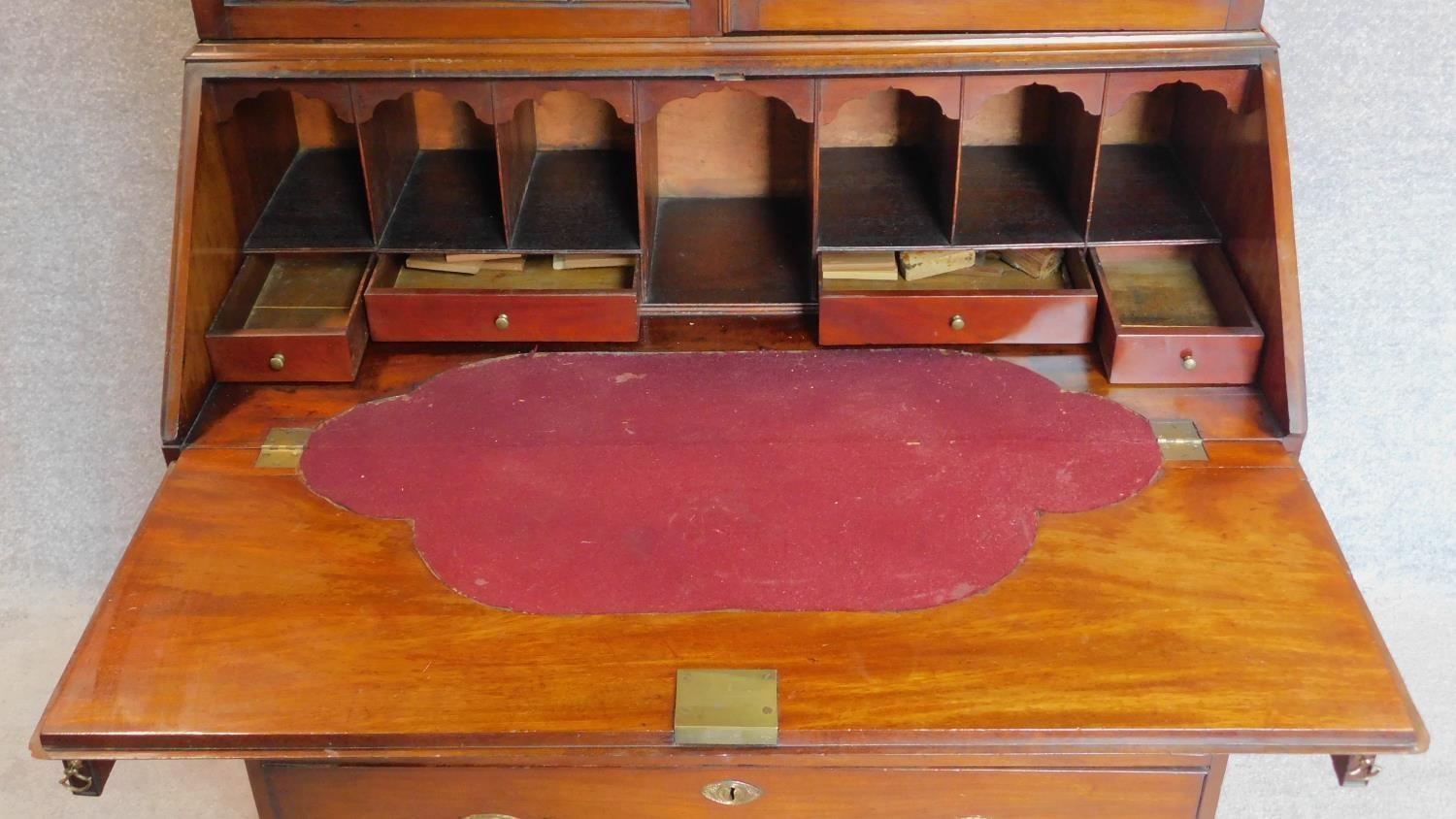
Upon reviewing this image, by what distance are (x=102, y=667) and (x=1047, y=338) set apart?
1.24 meters

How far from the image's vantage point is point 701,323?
6.33 ft

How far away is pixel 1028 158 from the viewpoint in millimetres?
2068

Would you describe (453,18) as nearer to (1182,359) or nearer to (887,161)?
(887,161)

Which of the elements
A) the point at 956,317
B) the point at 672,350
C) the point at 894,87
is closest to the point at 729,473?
the point at 672,350

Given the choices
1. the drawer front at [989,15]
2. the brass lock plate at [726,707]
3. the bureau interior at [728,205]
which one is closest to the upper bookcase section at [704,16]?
the drawer front at [989,15]

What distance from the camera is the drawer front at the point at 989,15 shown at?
1702mm

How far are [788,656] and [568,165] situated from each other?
99 cm

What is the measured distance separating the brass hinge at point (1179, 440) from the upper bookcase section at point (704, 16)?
0.50 meters

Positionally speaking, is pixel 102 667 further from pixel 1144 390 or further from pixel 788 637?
pixel 1144 390

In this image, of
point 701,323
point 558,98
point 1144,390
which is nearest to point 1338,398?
point 1144,390

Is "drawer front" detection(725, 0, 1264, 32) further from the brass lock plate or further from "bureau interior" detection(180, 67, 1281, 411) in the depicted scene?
the brass lock plate

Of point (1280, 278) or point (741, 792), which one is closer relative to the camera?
point (741, 792)

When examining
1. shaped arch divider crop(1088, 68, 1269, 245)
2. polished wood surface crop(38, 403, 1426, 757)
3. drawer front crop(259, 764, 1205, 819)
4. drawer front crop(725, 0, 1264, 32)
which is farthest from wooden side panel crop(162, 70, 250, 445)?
shaped arch divider crop(1088, 68, 1269, 245)

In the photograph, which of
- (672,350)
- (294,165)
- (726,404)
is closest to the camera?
(726,404)
